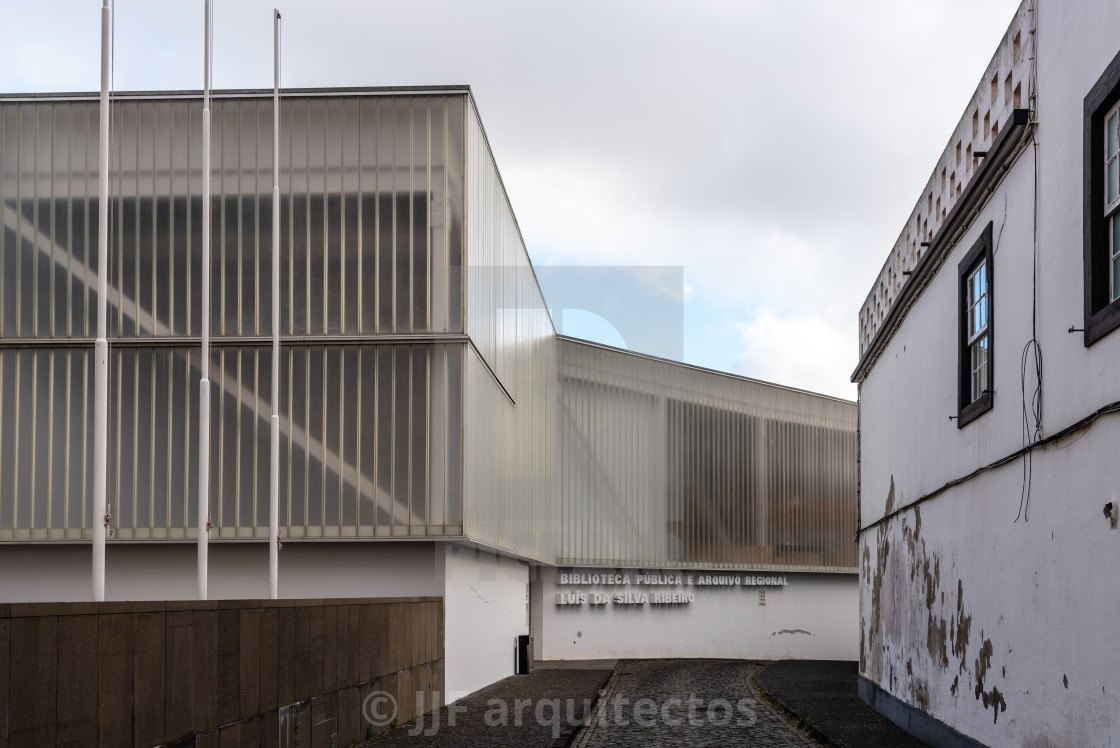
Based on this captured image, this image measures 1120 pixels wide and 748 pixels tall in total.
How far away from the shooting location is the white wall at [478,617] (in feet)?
62.0

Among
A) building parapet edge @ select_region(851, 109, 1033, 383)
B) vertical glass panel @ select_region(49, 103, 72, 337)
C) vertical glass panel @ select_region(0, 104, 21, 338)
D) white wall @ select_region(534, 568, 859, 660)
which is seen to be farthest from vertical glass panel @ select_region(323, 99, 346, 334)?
white wall @ select_region(534, 568, 859, 660)

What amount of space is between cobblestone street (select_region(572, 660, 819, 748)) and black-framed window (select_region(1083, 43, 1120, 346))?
670 centimetres

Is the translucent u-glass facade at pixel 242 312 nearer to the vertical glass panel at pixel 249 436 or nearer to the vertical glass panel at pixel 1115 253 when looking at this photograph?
the vertical glass panel at pixel 249 436

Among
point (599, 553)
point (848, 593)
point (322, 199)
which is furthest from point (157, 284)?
point (848, 593)

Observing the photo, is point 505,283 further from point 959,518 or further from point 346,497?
point 959,518

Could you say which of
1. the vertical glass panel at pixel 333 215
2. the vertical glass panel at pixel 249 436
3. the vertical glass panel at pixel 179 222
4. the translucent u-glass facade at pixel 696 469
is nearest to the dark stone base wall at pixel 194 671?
the vertical glass panel at pixel 249 436

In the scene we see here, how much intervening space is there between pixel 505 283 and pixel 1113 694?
16.1 metres

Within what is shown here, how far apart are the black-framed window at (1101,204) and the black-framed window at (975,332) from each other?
2.96 metres

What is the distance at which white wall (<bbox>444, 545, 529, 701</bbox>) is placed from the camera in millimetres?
18891

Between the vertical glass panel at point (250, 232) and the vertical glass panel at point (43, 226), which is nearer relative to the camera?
the vertical glass panel at point (250, 232)

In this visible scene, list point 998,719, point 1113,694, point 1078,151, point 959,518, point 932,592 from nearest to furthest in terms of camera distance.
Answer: point 1113,694
point 1078,151
point 998,719
point 959,518
point 932,592

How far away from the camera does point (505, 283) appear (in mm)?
22984

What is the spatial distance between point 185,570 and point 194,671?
1097 cm

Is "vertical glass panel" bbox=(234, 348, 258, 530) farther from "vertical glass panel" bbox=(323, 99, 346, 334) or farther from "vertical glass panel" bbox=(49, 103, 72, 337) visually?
"vertical glass panel" bbox=(49, 103, 72, 337)
